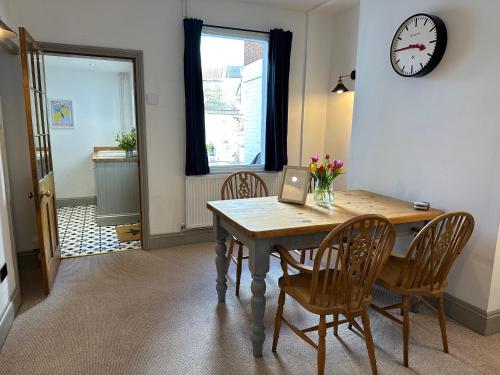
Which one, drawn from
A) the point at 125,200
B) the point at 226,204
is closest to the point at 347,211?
the point at 226,204

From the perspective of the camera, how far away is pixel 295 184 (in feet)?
8.53

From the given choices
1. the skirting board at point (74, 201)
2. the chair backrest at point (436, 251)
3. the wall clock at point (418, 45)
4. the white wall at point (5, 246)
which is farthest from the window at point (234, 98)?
the skirting board at point (74, 201)

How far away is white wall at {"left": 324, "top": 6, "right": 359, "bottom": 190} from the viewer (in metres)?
3.99

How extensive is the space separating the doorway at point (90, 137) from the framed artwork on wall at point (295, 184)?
2.82 meters

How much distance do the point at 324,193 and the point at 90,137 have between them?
4827 millimetres

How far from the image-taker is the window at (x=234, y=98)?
404 centimetres

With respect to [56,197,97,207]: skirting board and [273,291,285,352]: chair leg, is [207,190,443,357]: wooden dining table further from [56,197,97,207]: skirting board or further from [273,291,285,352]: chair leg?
[56,197,97,207]: skirting board

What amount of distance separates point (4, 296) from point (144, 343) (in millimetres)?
1011

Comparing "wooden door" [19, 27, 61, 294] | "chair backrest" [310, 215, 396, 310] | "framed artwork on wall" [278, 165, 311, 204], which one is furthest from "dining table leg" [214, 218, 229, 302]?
"wooden door" [19, 27, 61, 294]

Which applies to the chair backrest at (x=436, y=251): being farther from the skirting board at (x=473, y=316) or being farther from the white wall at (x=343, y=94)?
the white wall at (x=343, y=94)

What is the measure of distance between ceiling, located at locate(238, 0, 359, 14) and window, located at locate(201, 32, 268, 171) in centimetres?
40

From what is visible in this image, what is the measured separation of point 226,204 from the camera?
2553 millimetres

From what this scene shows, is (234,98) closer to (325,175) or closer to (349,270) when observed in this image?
(325,175)

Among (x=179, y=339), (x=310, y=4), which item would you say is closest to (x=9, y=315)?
(x=179, y=339)
